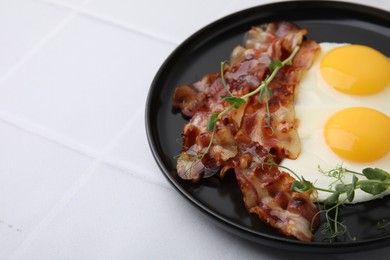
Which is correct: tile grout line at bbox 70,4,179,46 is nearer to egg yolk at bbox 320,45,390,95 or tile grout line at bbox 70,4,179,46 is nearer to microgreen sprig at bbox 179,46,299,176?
microgreen sprig at bbox 179,46,299,176

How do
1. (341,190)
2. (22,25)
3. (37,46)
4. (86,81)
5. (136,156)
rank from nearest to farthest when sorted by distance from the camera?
(341,190) < (136,156) < (86,81) < (37,46) < (22,25)

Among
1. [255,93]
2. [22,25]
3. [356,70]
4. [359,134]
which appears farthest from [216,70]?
[22,25]

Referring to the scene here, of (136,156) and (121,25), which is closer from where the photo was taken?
(136,156)

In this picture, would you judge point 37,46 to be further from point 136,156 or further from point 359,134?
point 359,134

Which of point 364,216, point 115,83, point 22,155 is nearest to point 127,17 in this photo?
point 115,83

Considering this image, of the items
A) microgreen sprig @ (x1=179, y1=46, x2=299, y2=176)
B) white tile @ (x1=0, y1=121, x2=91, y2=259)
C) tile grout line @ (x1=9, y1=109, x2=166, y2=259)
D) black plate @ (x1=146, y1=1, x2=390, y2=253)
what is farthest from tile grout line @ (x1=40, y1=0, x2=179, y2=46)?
white tile @ (x1=0, y1=121, x2=91, y2=259)

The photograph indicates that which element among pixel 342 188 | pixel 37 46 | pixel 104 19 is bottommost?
pixel 37 46

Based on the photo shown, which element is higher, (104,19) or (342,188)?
(342,188)
